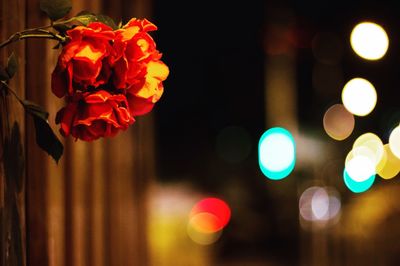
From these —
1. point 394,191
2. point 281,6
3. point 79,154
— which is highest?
point 281,6

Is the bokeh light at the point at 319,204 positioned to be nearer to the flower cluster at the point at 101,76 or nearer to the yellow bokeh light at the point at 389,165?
the yellow bokeh light at the point at 389,165

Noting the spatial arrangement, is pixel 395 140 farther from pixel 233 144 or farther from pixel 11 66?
pixel 233 144

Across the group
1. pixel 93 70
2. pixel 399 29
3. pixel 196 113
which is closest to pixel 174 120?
pixel 196 113

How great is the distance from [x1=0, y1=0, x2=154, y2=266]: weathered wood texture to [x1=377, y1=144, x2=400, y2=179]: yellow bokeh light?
707 cm

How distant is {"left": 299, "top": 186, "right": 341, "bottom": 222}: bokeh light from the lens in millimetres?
10133

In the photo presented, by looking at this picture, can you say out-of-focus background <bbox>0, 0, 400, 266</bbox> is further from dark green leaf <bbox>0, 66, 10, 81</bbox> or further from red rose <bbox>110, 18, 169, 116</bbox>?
red rose <bbox>110, 18, 169, 116</bbox>

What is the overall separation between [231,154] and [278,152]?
1008 centimetres

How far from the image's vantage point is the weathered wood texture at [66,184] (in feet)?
5.59

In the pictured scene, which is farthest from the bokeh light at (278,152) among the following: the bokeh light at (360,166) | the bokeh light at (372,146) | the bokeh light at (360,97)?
the bokeh light at (360,97)

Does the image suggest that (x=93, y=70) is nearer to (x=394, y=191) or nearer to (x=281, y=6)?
(x=394, y=191)

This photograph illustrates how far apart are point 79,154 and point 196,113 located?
14.3 meters

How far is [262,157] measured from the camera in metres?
12.6

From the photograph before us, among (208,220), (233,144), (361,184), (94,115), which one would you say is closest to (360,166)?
(361,184)

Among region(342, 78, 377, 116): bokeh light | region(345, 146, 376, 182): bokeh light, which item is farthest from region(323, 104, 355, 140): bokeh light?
region(342, 78, 377, 116): bokeh light
